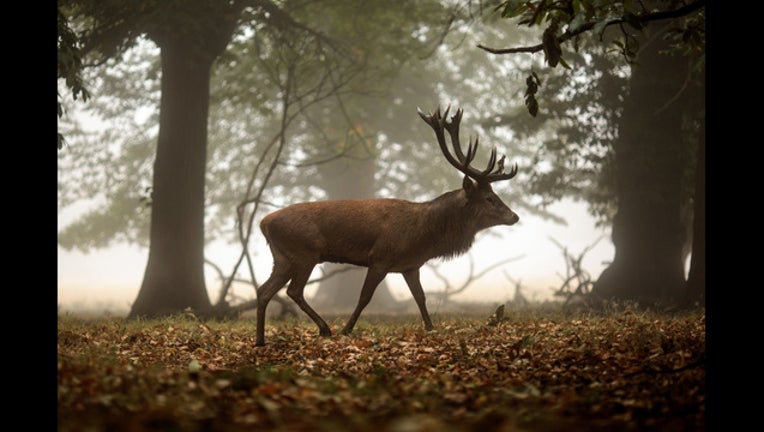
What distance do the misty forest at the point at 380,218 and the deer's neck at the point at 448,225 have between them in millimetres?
22

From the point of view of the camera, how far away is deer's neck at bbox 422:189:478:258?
1048cm

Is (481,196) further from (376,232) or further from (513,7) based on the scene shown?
(513,7)

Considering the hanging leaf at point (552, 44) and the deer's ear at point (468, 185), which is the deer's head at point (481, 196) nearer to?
the deer's ear at point (468, 185)

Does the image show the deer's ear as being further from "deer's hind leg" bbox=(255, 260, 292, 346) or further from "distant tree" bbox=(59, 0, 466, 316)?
"distant tree" bbox=(59, 0, 466, 316)

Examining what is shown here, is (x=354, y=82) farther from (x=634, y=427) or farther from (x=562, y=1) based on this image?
(x=634, y=427)

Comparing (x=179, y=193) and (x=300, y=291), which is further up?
(x=179, y=193)

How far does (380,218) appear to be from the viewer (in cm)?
1024

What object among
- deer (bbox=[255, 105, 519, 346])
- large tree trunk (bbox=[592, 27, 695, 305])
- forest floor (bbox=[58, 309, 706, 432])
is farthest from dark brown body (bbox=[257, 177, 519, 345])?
large tree trunk (bbox=[592, 27, 695, 305])

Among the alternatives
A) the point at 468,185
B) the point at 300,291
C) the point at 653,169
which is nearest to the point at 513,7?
the point at 468,185

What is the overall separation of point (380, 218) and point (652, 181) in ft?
23.4

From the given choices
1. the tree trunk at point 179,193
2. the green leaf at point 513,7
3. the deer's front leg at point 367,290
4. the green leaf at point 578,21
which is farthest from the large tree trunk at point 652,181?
the green leaf at point 578,21

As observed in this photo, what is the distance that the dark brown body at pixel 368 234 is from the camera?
32.8 ft

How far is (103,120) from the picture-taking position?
Result: 26125 mm
